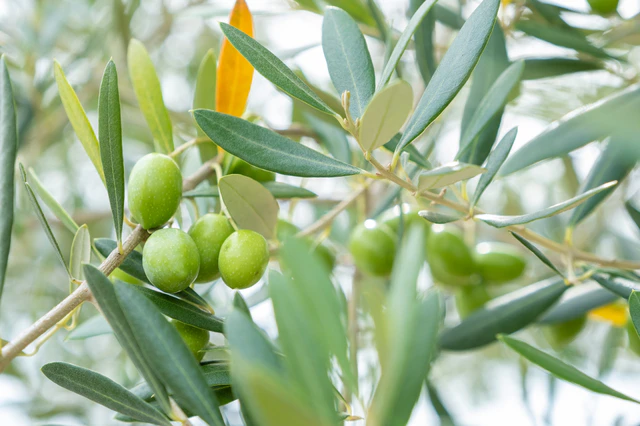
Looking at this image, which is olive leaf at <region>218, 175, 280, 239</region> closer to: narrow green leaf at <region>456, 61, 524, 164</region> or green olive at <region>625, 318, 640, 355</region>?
narrow green leaf at <region>456, 61, 524, 164</region>

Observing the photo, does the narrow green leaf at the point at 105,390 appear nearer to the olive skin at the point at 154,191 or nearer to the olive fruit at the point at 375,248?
the olive skin at the point at 154,191

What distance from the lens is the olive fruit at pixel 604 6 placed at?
120 cm

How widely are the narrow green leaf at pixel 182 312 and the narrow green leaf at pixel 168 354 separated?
11 centimetres

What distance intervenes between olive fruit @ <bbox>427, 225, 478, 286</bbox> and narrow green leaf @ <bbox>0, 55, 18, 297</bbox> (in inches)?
36.1

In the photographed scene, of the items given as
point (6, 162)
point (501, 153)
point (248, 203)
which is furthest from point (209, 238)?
point (501, 153)

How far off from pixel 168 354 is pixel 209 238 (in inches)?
8.6

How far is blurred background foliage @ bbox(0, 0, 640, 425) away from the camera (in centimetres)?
140

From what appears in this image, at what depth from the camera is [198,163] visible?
1.12 metres

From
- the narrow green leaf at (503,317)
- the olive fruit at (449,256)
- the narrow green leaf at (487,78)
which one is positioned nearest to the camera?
the narrow green leaf at (487,78)

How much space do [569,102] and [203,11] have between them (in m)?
1.03

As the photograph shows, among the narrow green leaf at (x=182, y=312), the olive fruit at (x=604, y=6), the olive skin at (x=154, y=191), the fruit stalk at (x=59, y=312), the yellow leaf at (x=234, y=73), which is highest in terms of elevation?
the olive fruit at (x=604, y=6)

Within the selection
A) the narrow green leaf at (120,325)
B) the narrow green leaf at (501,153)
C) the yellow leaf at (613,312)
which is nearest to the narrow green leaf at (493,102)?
the narrow green leaf at (501,153)

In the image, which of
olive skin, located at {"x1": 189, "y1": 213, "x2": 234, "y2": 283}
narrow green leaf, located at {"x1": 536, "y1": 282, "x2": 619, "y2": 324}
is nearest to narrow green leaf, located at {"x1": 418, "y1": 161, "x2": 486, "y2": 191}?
olive skin, located at {"x1": 189, "y1": 213, "x2": 234, "y2": 283}

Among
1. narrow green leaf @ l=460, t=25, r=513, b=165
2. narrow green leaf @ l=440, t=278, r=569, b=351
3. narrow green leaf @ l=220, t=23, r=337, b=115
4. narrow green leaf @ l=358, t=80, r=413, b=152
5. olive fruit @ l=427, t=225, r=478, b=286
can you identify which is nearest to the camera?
narrow green leaf @ l=358, t=80, r=413, b=152
